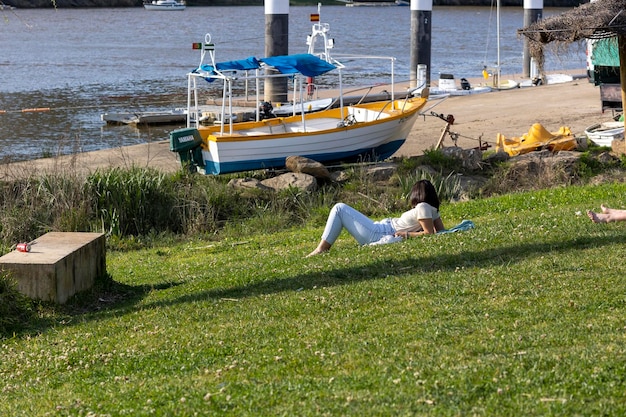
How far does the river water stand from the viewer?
2991 cm

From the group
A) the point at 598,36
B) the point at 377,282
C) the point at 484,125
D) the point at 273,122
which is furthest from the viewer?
the point at 484,125

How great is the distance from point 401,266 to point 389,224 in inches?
68.6

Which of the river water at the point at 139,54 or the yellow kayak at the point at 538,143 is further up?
the river water at the point at 139,54

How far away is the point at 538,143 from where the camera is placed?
20031 millimetres

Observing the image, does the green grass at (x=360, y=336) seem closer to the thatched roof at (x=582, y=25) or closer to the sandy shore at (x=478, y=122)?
the thatched roof at (x=582, y=25)

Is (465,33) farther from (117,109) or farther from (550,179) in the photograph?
(550,179)

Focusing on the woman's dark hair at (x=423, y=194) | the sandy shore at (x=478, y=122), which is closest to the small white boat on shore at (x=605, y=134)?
the sandy shore at (x=478, y=122)

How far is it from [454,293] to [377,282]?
0.85m

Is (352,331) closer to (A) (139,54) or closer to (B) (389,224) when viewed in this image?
(B) (389,224)

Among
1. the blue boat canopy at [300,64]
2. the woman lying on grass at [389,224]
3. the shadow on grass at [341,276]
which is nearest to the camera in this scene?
the shadow on grass at [341,276]

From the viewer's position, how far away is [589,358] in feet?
18.8

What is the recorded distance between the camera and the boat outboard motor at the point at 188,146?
62.4 ft

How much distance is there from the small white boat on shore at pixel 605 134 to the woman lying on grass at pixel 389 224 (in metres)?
11.0

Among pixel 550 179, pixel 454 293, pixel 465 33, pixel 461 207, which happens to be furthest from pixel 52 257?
pixel 465 33
